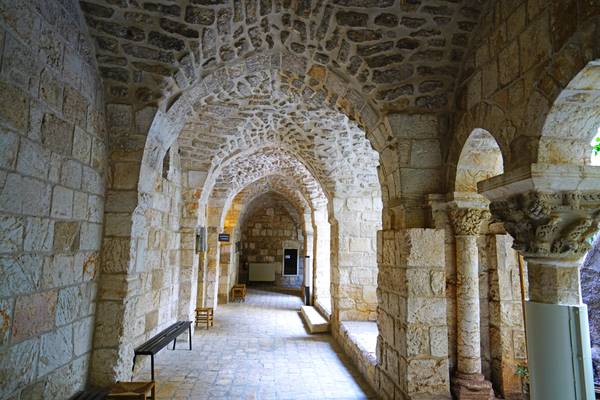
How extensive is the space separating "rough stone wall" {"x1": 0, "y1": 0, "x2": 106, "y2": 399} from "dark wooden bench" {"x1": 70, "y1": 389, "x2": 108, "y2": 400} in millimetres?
63

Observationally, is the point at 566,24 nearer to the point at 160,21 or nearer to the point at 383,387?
the point at 160,21

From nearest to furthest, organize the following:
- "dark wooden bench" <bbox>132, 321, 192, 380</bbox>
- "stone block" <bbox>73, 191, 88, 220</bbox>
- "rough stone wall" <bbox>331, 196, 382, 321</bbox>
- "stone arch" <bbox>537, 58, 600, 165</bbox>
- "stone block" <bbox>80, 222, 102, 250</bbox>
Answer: "stone arch" <bbox>537, 58, 600, 165</bbox>, "stone block" <bbox>73, 191, 88, 220</bbox>, "stone block" <bbox>80, 222, 102, 250</bbox>, "dark wooden bench" <bbox>132, 321, 192, 380</bbox>, "rough stone wall" <bbox>331, 196, 382, 321</bbox>

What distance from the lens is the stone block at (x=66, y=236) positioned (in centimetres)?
210

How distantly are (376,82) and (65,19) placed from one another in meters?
2.11

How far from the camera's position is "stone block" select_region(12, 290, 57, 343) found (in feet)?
5.86

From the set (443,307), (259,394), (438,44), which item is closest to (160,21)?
(438,44)

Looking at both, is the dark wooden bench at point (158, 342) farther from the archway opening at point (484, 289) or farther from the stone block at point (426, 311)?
the archway opening at point (484, 289)

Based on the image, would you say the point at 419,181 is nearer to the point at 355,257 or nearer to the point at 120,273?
the point at 120,273

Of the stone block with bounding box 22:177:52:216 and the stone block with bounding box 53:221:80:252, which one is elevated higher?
the stone block with bounding box 22:177:52:216

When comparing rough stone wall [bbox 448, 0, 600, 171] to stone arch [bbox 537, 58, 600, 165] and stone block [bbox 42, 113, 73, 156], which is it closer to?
stone arch [bbox 537, 58, 600, 165]

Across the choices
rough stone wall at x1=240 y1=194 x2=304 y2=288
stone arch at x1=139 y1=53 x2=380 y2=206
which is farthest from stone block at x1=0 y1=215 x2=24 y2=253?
rough stone wall at x1=240 y1=194 x2=304 y2=288

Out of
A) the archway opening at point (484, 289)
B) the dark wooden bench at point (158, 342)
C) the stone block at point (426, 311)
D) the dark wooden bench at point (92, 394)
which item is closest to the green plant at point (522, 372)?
the archway opening at point (484, 289)

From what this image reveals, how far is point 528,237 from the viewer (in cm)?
191

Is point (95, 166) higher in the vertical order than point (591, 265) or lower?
higher
